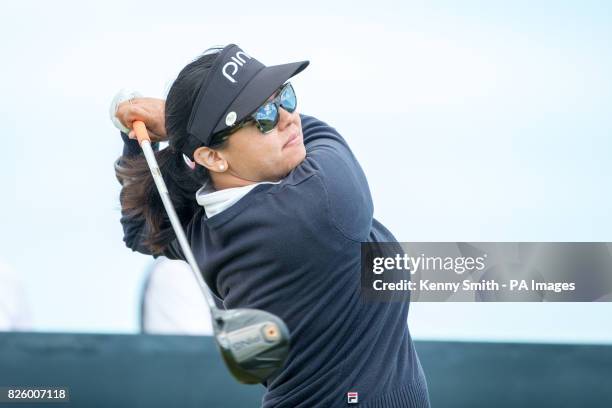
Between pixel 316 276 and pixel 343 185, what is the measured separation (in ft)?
0.60

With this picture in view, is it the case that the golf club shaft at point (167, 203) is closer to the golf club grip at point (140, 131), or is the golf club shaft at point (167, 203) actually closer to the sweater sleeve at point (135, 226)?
the golf club grip at point (140, 131)

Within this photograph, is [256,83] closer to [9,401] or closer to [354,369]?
[354,369]

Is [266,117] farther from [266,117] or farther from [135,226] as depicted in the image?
[135,226]

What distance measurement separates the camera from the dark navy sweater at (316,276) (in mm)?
2295

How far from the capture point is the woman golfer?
2301 mm

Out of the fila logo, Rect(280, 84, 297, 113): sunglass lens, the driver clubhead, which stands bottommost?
the driver clubhead

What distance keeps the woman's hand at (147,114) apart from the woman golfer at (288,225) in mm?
11

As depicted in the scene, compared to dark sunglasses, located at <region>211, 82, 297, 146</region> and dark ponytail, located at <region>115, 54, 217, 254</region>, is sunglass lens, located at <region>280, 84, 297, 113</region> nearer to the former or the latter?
dark sunglasses, located at <region>211, 82, 297, 146</region>

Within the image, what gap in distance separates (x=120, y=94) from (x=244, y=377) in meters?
→ 0.71

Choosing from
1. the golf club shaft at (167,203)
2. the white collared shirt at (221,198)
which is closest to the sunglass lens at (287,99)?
the white collared shirt at (221,198)

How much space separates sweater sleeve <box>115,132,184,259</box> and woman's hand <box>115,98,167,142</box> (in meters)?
0.09

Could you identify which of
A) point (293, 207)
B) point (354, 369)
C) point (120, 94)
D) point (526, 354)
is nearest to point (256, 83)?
point (293, 207)

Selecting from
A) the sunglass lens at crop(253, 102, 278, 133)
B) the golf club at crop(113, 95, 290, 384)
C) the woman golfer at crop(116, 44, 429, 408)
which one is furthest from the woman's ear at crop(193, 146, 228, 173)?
the golf club at crop(113, 95, 290, 384)

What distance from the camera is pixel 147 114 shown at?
8.29ft
